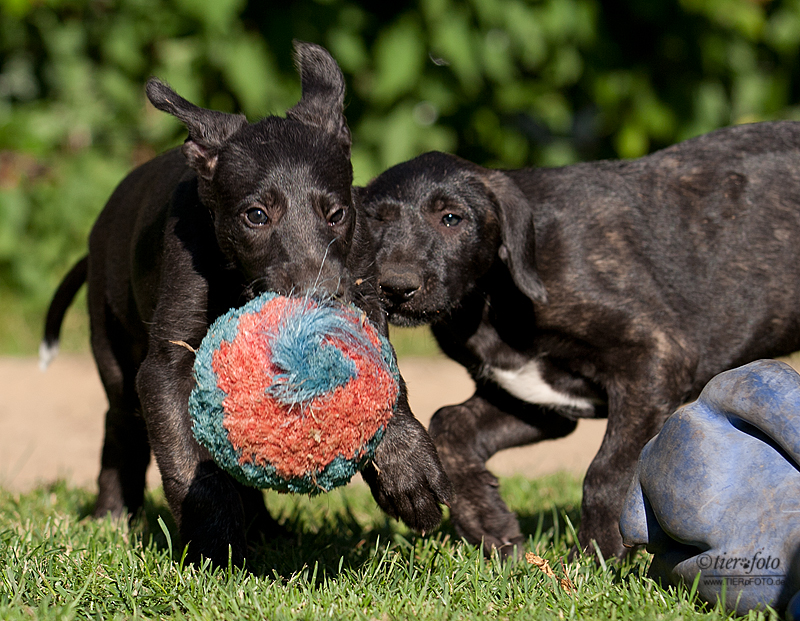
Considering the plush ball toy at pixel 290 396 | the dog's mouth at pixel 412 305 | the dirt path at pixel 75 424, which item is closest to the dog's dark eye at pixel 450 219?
the dog's mouth at pixel 412 305

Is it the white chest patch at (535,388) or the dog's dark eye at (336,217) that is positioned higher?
the dog's dark eye at (336,217)

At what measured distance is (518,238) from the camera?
370 centimetres

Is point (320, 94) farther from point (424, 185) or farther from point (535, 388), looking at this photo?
point (535, 388)

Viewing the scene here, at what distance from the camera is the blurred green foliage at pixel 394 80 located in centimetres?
751

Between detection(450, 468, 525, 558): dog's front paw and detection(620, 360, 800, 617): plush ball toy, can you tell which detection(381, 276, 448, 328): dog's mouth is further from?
detection(620, 360, 800, 617): plush ball toy

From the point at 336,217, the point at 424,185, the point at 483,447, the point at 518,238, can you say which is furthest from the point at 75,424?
the point at 336,217

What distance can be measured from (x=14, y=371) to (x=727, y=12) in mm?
6060

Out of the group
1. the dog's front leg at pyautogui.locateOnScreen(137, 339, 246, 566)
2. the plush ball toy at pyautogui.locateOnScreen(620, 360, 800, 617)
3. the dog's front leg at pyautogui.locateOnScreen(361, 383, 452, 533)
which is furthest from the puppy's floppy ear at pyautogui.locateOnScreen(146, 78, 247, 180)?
the plush ball toy at pyautogui.locateOnScreen(620, 360, 800, 617)

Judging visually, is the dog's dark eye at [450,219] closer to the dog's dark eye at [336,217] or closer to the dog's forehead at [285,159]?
the dog's forehead at [285,159]

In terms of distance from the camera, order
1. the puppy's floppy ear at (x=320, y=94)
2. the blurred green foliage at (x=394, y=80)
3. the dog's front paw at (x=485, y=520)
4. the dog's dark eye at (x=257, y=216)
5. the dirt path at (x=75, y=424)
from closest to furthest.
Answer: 1. the dog's dark eye at (x=257, y=216)
2. the puppy's floppy ear at (x=320, y=94)
3. the dog's front paw at (x=485, y=520)
4. the dirt path at (x=75, y=424)
5. the blurred green foliage at (x=394, y=80)

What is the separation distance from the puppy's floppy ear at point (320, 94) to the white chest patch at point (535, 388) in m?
1.17

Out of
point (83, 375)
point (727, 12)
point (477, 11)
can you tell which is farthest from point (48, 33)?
point (727, 12)

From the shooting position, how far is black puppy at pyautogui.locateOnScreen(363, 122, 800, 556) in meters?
3.56

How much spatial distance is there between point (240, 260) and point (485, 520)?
143 cm
